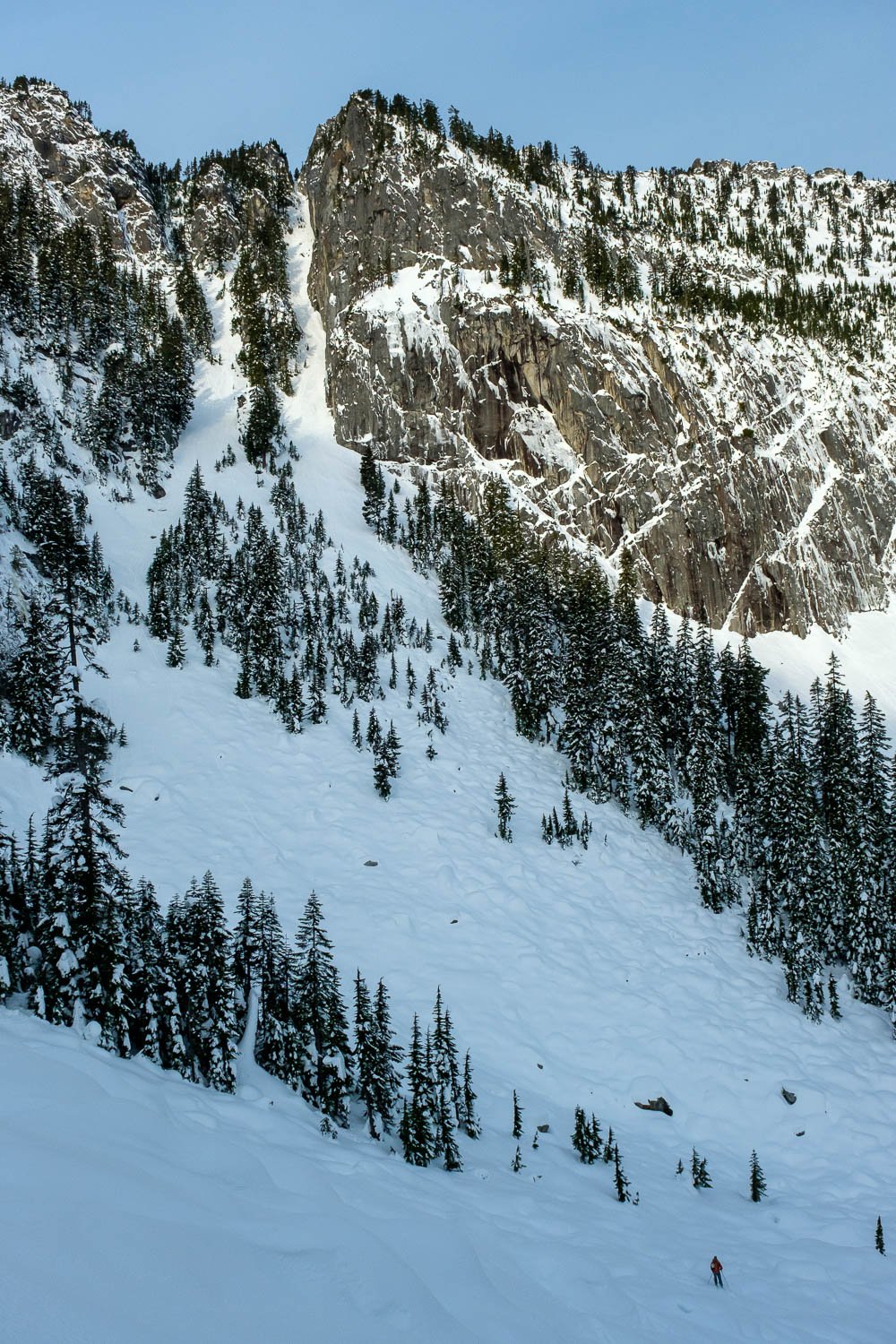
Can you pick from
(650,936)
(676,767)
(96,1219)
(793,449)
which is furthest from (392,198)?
(96,1219)

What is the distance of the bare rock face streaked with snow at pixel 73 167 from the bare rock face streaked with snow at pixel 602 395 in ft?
109

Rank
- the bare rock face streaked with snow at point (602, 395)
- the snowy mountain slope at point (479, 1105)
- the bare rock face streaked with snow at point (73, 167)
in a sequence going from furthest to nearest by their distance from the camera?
the bare rock face streaked with snow at point (73, 167)
the bare rock face streaked with snow at point (602, 395)
the snowy mountain slope at point (479, 1105)

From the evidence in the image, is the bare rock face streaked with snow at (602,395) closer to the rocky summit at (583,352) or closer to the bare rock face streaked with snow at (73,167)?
the rocky summit at (583,352)

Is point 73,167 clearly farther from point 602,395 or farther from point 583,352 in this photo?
point 602,395

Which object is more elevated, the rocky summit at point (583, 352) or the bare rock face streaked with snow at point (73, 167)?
the bare rock face streaked with snow at point (73, 167)

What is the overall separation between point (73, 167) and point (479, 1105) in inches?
5573

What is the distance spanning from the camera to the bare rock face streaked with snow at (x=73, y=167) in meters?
109

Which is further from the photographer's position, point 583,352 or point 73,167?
point 73,167

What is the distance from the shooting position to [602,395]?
85312 millimetres

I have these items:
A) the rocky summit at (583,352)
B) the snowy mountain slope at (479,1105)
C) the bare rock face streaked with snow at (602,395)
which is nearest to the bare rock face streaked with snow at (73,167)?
the rocky summit at (583,352)

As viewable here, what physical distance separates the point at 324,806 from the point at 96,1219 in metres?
30.7

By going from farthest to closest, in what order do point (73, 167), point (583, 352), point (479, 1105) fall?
point (73, 167) < point (583, 352) < point (479, 1105)

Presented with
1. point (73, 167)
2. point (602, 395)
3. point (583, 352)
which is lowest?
point (602, 395)

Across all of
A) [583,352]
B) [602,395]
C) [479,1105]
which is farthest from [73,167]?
[479,1105]
